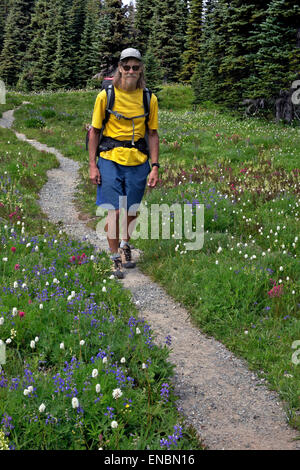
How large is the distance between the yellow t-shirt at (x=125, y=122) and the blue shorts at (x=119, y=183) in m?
0.13

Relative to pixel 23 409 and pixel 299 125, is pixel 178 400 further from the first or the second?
pixel 299 125

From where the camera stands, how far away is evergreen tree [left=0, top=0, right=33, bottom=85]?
193 feet

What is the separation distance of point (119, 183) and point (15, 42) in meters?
63.6

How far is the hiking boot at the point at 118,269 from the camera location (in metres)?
6.60

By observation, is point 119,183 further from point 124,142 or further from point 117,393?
point 117,393

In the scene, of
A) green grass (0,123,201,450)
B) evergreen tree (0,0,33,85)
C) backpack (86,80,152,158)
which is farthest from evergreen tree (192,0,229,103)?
evergreen tree (0,0,33,85)

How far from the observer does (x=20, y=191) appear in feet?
34.1

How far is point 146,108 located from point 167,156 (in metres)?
8.03

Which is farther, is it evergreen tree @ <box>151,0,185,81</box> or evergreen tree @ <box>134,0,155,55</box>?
evergreen tree @ <box>134,0,155,55</box>

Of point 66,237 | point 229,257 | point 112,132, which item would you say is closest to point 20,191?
point 66,237

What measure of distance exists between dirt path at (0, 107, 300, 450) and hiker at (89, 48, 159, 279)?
1281 millimetres

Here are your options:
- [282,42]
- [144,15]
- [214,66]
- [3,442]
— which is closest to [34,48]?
[144,15]

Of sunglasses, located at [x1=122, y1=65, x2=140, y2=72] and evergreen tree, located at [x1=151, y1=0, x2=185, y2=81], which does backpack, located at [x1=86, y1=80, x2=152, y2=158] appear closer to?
sunglasses, located at [x1=122, y1=65, x2=140, y2=72]

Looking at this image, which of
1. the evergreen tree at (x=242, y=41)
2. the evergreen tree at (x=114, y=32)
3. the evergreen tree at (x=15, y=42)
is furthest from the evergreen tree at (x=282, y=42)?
the evergreen tree at (x=15, y=42)
